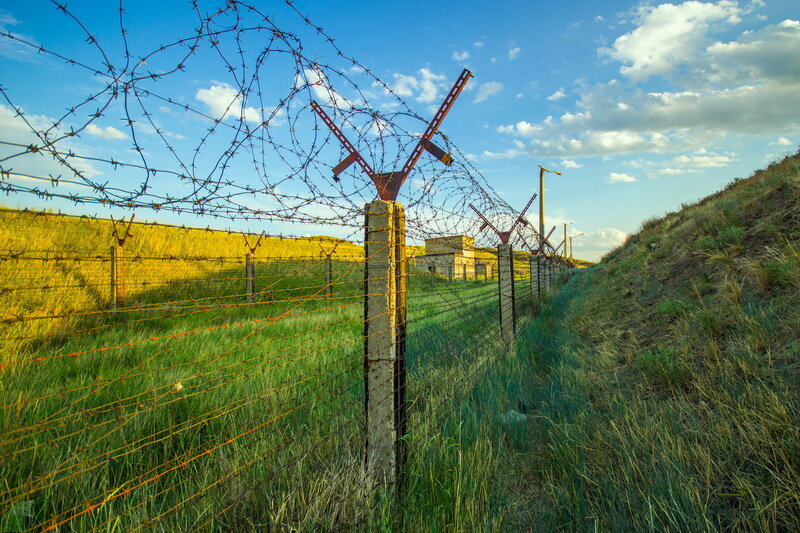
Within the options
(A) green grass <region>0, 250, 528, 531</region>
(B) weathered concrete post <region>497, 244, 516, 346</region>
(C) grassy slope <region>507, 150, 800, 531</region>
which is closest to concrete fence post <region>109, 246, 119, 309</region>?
(A) green grass <region>0, 250, 528, 531</region>

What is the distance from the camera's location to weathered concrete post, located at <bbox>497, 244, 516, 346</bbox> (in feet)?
18.8

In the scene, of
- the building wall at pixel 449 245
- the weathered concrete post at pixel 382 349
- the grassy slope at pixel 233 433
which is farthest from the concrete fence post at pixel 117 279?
the weathered concrete post at pixel 382 349

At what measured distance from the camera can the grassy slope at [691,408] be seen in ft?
6.14

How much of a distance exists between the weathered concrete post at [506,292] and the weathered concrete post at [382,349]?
3.62 m

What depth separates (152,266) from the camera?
9898mm

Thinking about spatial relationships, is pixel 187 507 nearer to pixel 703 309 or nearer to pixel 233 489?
pixel 233 489

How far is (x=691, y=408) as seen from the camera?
2619 mm

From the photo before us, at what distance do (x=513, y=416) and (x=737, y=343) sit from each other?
1.95 m

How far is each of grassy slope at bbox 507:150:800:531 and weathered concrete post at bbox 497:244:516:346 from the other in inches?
30.8

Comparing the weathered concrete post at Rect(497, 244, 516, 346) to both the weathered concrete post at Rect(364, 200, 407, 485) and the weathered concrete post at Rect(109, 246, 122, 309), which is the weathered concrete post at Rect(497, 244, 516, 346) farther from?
the weathered concrete post at Rect(109, 246, 122, 309)

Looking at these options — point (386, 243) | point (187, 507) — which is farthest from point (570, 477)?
point (187, 507)

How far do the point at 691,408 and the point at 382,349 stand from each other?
2.32 metres

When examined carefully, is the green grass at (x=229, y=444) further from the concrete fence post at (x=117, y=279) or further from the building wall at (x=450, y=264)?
the concrete fence post at (x=117, y=279)

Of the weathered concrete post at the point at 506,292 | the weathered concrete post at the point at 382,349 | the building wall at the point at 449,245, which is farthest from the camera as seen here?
the weathered concrete post at the point at 506,292
